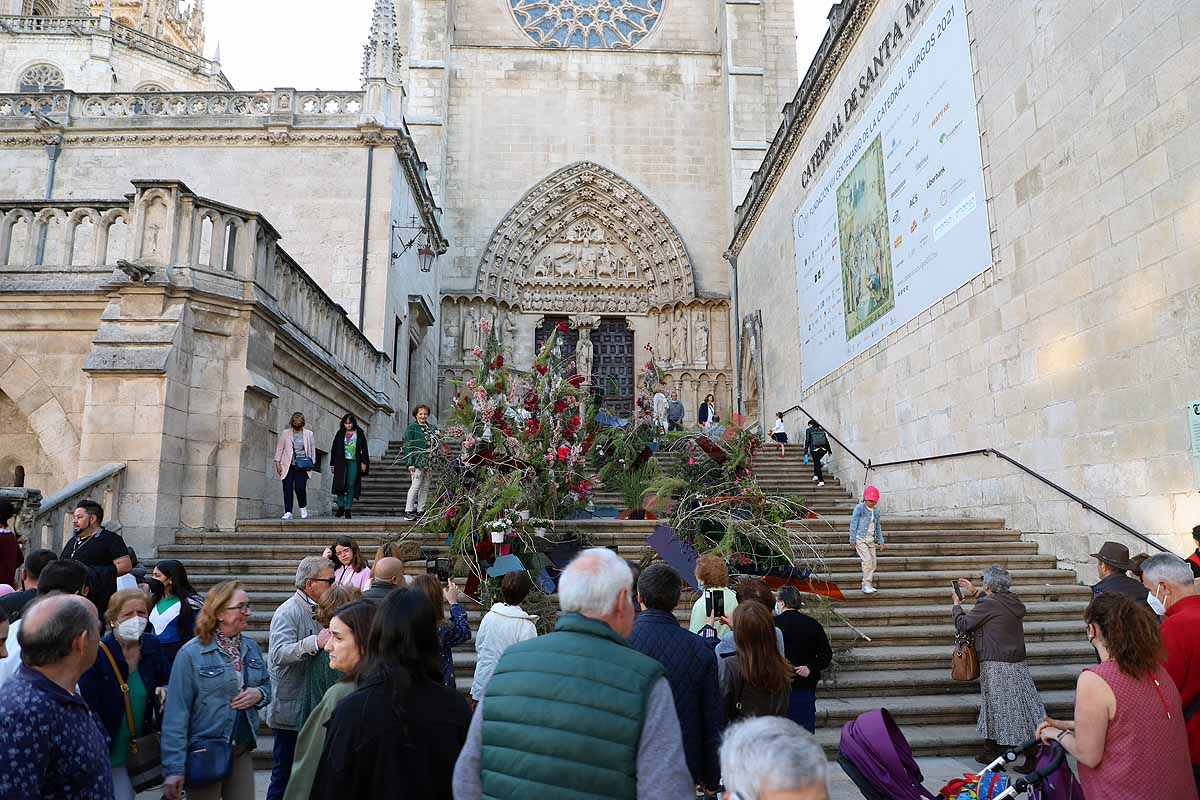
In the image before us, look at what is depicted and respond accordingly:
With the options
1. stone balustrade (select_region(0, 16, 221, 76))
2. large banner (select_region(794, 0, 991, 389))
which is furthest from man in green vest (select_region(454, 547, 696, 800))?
stone balustrade (select_region(0, 16, 221, 76))

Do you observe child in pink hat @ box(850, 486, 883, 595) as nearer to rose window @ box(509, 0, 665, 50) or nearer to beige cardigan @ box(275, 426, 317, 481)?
beige cardigan @ box(275, 426, 317, 481)

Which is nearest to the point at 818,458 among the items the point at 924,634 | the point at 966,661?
the point at 924,634

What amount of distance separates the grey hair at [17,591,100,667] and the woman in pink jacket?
23.0 ft

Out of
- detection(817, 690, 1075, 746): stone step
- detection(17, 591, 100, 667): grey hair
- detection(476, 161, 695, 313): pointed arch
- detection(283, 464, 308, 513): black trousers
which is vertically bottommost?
detection(817, 690, 1075, 746): stone step

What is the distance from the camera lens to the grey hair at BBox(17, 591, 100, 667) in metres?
2.09

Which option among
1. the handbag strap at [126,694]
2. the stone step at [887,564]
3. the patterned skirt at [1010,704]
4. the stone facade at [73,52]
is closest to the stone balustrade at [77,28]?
the stone facade at [73,52]

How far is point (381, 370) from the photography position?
14.7 m

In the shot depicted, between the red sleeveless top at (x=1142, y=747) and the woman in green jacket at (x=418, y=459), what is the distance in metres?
6.64

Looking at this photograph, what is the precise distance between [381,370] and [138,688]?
1200cm

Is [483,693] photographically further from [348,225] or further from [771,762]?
[348,225]

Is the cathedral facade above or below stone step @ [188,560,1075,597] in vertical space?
above

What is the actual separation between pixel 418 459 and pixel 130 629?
5.65 m

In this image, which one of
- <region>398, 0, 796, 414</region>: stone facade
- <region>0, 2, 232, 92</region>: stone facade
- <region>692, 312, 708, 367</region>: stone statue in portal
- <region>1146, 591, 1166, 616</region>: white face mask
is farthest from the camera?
<region>0, 2, 232, 92</region>: stone facade

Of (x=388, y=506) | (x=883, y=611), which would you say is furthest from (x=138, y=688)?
(x=388, y=506)
